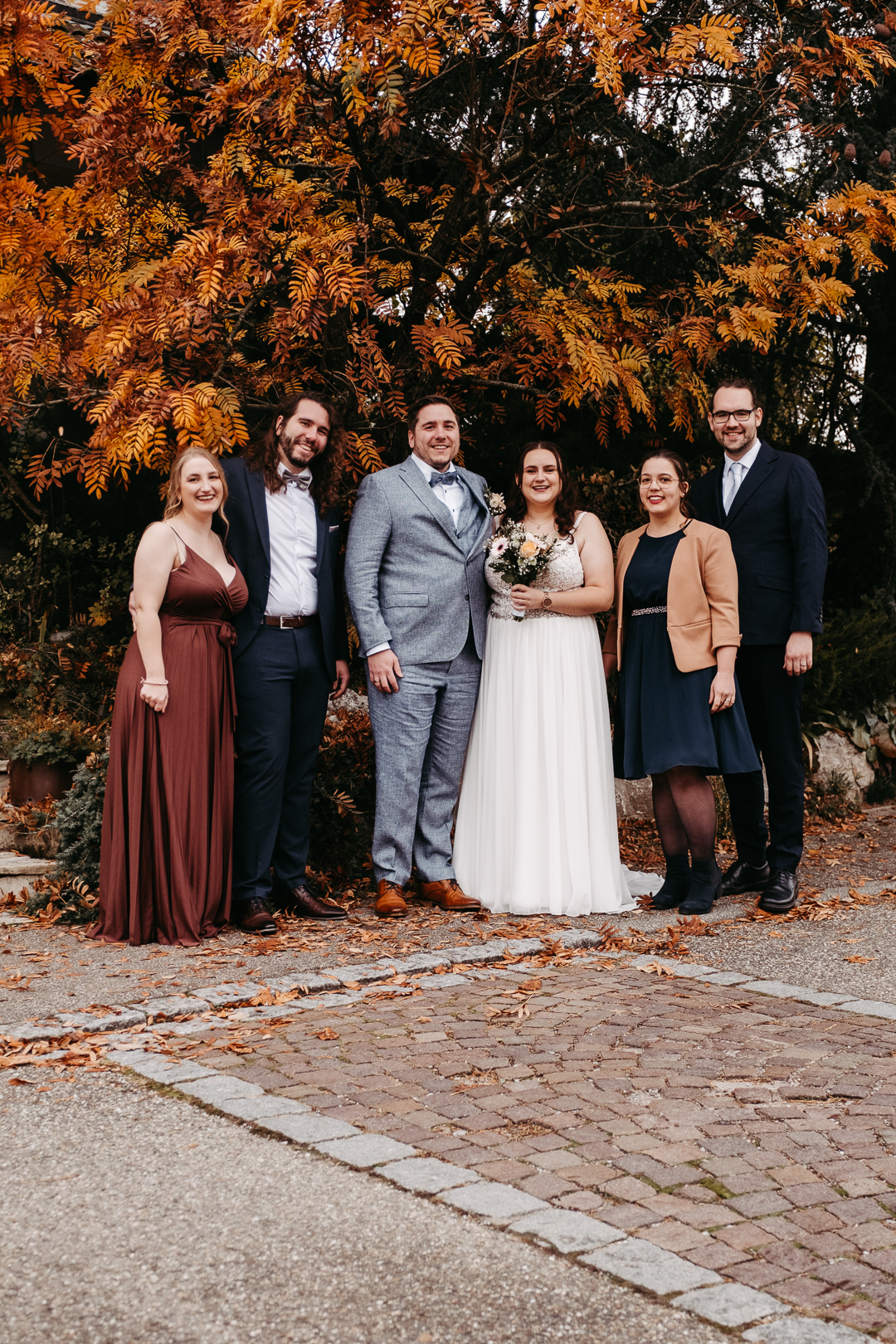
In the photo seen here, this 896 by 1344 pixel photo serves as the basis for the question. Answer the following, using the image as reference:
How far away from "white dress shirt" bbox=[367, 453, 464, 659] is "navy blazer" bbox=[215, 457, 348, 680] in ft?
1.56

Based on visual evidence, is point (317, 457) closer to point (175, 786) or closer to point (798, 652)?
point (175, 786)

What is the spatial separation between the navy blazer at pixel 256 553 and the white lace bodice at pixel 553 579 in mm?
764

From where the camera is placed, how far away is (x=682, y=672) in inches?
226

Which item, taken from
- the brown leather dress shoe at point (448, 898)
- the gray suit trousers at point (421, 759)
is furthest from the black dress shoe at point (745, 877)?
the gray suit trousers at point (421, 759)

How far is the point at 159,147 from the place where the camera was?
5.87 metres

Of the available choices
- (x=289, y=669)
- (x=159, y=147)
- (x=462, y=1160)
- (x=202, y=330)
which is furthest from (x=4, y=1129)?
(x=159, y=147)

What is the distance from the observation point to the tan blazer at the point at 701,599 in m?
5.71

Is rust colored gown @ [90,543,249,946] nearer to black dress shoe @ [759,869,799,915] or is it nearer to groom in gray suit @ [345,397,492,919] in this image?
groom in gray suit @ [345,397,492,919]

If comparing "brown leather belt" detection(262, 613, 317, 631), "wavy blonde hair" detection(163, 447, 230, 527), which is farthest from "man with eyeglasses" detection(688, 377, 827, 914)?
"wavy blonde hair" detection(163, 447, 230, 527)

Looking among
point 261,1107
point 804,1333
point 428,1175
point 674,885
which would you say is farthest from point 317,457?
point 804,1333

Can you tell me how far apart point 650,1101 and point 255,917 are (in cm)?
251

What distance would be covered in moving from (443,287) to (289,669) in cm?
271

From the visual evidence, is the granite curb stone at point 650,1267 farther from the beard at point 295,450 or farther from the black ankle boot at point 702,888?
the beard at point 295,450

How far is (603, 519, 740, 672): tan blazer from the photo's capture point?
571 cm
